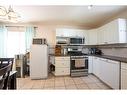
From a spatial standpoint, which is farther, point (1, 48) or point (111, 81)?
point (1, 48)

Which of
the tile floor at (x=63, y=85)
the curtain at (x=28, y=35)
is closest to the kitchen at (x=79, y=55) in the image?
the tile floor at (x=63, y=85)

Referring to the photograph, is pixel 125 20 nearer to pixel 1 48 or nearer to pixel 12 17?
pixel 12 17

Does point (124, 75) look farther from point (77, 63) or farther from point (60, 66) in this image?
point (60, 66)

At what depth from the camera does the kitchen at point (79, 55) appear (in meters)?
3.65

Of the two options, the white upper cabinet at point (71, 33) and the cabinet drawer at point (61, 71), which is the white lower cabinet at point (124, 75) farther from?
the white upper cabinet at point (71, 33)

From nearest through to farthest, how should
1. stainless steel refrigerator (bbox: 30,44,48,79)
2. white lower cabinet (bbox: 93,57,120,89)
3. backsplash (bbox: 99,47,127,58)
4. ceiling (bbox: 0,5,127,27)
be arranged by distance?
white lower cabinet (bbox: 93,57,120,89)
ceiling (bbox: 0,5,127,27)
backsplash (bbox: 99,47,127,58)
stainless steel refrigerator (bbox: 30,44,48,79)

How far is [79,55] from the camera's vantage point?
17.5 feet

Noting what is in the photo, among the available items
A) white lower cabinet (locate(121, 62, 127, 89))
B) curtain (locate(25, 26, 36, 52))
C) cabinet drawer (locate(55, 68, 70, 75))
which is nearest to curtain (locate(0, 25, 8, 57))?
curtain (locate(25, 26, 36, 52))

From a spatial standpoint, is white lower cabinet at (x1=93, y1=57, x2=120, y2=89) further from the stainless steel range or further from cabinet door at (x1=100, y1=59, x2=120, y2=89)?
the stainless steel range

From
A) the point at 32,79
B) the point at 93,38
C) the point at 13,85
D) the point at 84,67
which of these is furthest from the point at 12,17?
the point at 93,38

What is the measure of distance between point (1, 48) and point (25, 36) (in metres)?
1.09

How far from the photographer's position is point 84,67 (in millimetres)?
5324

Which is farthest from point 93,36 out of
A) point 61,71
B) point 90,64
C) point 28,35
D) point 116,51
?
point 28,35

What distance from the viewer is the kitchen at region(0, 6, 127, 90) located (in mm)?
3646
